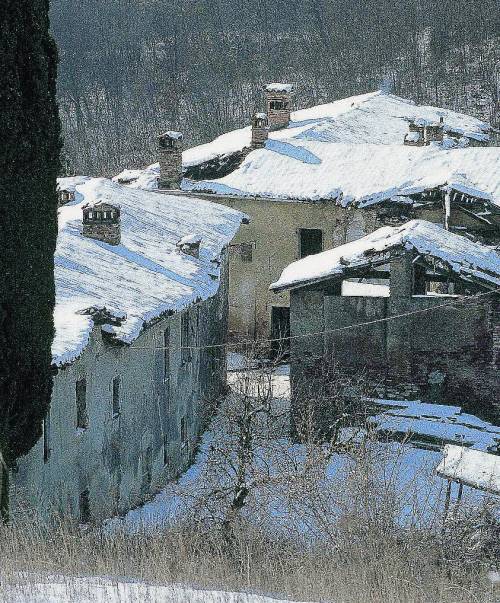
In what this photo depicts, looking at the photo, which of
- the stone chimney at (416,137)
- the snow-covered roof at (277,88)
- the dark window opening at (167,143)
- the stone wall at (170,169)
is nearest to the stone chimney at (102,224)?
the stone wall at (170,169)

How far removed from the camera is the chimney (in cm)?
2289

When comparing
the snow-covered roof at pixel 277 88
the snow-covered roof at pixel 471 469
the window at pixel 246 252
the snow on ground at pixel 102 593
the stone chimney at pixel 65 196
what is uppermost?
the snow-covered roof at pixel 277 88

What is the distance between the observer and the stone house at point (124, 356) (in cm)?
1457

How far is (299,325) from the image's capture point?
23016 mm

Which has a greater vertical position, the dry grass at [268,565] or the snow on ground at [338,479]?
the dry grass at [268,565]

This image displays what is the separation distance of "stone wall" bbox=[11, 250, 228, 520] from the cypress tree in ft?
3.56

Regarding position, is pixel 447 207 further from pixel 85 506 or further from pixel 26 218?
pixel 26 218

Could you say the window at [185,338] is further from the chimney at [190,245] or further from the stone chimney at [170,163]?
the stone chimney at [170,163]

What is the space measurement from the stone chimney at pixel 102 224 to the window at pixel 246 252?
37.6 feet

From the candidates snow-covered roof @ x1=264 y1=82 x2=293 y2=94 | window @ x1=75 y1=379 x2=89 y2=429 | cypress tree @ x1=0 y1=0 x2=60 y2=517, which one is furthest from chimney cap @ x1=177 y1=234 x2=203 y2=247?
snow-covered roof @ x1=264 y1=82 x2=293 y2=94

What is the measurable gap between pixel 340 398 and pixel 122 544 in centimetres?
1288

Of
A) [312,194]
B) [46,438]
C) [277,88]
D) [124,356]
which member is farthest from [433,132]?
[46,438]

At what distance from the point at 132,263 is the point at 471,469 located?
25.6ft

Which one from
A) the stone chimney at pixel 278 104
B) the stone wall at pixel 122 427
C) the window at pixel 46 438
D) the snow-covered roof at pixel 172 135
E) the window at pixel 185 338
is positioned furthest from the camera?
the stone chimney at pixel 278 104
